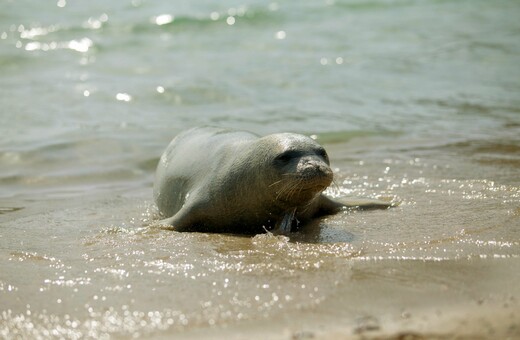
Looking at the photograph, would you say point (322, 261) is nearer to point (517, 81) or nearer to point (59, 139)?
point (59, 139)

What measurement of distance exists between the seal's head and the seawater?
8.9 inches

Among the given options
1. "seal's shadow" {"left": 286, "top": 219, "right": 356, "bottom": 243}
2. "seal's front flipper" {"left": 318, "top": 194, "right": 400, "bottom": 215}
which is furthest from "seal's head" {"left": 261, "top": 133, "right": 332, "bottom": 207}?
"seal's front flipper" {"left": 318, "top": 194, "right": 400, "bottom": 215}

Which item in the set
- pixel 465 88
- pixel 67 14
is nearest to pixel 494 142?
pixel 465 88

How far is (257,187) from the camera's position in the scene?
4.95 m

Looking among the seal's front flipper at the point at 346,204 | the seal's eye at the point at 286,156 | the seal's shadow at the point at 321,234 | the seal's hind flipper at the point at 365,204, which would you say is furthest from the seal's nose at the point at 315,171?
the seal's hind flipper at the point at 365,204

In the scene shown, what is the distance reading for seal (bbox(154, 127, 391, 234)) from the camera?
478 centimetres

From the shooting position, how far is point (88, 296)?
11.5 feet

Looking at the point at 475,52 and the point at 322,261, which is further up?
the point at 322,261

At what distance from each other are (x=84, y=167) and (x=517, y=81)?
6.22m

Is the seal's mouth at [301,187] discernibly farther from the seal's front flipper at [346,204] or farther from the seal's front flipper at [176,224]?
the seal's front flipper at [176,224]

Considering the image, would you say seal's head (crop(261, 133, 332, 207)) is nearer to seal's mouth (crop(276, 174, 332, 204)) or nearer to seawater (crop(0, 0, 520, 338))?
seal's mouth (crop(276, 174, 332, 204))

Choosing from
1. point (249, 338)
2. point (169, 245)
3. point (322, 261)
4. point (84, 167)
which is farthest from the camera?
point (84, 167)

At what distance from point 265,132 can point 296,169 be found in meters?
3.86

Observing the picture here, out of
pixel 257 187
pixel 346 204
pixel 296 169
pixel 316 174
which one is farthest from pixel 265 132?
pixel 316 174
